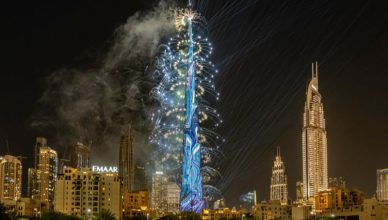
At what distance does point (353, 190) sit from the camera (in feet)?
482

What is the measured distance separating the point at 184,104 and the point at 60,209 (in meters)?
33.8

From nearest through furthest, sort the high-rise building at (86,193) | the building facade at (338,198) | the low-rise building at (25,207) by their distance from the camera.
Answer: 1. the high-rise building at (86,193)
2. the low-rise building at (25,207)
3. the building facade at (338,198)

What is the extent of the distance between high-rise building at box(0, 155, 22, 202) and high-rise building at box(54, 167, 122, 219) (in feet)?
253

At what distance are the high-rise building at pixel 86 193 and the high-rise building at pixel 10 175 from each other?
77.0 m

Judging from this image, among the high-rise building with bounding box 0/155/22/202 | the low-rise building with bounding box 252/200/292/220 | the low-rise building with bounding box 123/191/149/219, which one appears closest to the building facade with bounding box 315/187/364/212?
the low-rise building with bounding box 252/200/292/220

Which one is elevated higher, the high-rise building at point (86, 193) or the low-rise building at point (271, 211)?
the high-rise building at point (86, 193)

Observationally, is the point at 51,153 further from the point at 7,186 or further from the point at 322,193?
the point at 322,193

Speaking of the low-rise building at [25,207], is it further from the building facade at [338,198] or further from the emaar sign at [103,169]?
the building facade at [338,198]

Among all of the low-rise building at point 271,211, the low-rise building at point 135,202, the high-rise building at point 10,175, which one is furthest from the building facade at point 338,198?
the high-rise building at point 10,175

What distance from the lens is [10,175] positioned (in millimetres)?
166625

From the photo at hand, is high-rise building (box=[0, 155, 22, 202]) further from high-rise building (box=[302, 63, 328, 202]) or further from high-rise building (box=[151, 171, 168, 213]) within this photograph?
high-rise building (box=[302, 63, 328, 202])

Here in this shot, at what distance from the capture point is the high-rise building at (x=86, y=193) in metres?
90.2

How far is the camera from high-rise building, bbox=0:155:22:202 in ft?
538

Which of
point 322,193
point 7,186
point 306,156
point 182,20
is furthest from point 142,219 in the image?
point 306,156
